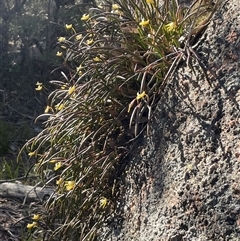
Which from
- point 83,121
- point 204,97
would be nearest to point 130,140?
point 83,121

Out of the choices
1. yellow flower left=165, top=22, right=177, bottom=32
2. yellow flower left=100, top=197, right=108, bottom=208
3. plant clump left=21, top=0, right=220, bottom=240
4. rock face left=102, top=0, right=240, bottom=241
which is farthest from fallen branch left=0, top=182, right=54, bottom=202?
yellow flower left=165, top=22, right=177, bottom=32

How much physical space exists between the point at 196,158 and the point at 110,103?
85 cm

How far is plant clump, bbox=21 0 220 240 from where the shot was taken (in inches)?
141

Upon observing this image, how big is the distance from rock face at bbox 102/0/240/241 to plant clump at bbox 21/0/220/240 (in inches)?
5.2

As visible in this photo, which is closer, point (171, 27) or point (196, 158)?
point (196, 158)

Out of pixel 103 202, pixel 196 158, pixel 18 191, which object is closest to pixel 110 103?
pixel 103 202

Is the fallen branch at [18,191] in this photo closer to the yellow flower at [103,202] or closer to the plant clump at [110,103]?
the plant clump at [110,103]

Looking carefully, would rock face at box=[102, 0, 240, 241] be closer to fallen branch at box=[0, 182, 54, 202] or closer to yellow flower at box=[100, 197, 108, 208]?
yellow flower at box=[100, 197, 108, 208]

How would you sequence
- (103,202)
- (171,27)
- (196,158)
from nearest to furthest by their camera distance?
(196,158), (171,27), (103,202)

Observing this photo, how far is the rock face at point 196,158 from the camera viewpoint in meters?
2.97

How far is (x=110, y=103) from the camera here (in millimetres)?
3846

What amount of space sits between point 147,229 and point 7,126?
4672mm

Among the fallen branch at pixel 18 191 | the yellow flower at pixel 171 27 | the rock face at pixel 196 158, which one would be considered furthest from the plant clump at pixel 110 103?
the fallen branch at pixel 18 191

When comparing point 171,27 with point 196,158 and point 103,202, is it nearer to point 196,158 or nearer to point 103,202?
point 196,158
